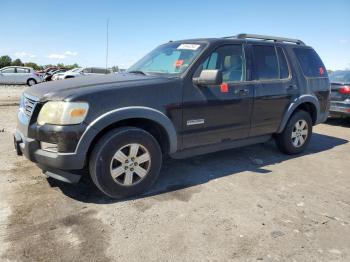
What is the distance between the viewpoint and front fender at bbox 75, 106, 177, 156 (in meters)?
3.32

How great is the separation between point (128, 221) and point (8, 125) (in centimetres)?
552

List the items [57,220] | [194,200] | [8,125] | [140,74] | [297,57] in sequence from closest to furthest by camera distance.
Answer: [57,220]
[194,200]
[140,74]
[297,57]
[8,125]

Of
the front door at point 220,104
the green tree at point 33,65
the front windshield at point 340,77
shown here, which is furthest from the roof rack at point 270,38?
the green tree at point 33,65

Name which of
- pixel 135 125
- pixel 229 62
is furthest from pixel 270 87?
pixel 135 125

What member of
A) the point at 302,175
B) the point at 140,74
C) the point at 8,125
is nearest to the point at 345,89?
the point at 302,175

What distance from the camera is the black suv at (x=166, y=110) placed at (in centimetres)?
335

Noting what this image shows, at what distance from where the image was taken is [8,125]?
7.48 metres

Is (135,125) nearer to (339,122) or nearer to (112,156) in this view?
(112,156)

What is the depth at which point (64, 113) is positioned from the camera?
324 cm

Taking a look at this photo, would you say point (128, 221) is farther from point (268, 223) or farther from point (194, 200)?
point (268, 223)

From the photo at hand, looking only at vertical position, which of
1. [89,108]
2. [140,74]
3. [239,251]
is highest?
[140,74]

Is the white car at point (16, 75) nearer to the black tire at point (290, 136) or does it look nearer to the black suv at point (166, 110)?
the black suv at point (166, 110)

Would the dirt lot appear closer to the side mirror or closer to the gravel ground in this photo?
the side mirror

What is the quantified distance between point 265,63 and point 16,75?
24451 millimetres
